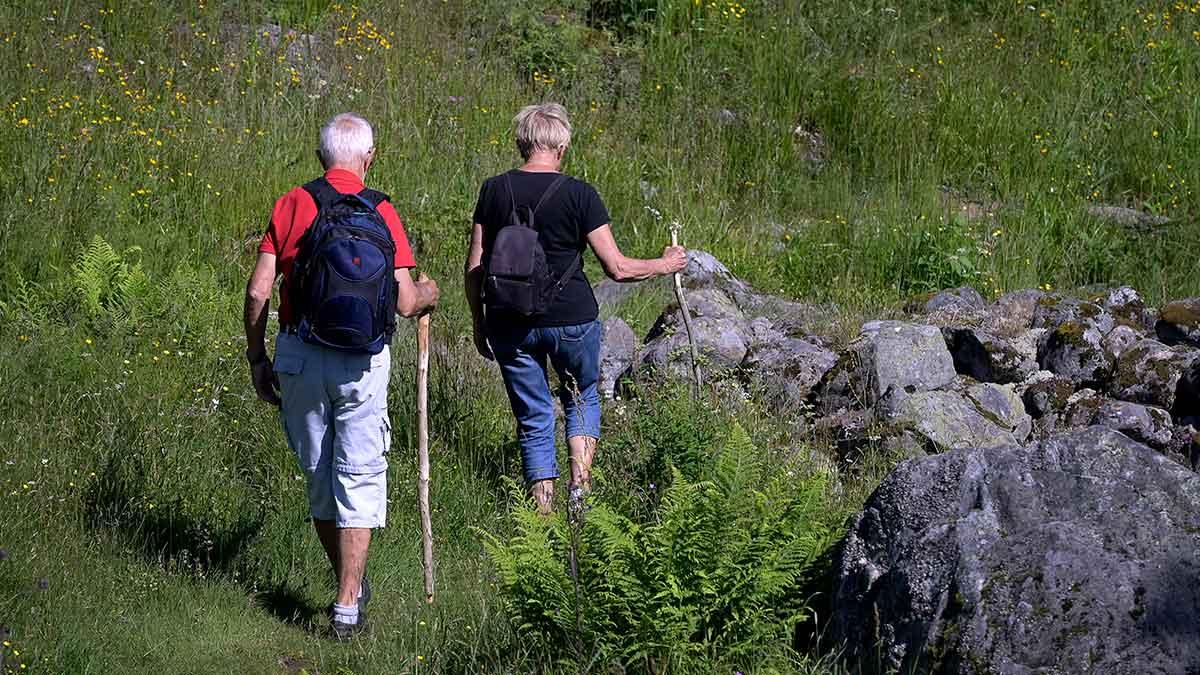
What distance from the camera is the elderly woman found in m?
5.84

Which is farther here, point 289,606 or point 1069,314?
point 1069,314

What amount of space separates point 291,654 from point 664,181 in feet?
22.2

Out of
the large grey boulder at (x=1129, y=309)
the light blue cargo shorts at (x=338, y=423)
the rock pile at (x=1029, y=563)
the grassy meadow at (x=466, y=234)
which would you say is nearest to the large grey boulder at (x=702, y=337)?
the grassy meadow at (x=466, y=234)

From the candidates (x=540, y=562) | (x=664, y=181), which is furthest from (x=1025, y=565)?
(x=664, y=181)

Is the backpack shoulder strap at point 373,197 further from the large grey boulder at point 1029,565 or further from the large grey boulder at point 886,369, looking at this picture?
the large grey boulder at point 886,369

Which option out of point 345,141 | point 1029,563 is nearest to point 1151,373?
point 1029,563

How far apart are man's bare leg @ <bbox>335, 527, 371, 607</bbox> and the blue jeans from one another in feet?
3.34

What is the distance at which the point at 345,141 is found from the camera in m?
5.18

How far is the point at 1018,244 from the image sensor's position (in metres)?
10.7

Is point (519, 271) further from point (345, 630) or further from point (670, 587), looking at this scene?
point (670, 587)

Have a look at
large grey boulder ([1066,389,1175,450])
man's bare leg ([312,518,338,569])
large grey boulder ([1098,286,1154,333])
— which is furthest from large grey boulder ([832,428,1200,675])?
large grey boulder ([1098,286,1154,333])

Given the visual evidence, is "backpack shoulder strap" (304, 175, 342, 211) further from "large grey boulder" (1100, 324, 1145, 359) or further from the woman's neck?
"large grey boulder" (1100, 324, 1145, 359)

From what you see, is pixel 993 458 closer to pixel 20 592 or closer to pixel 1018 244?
pixel 20 592

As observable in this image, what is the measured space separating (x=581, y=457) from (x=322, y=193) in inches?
68.2
